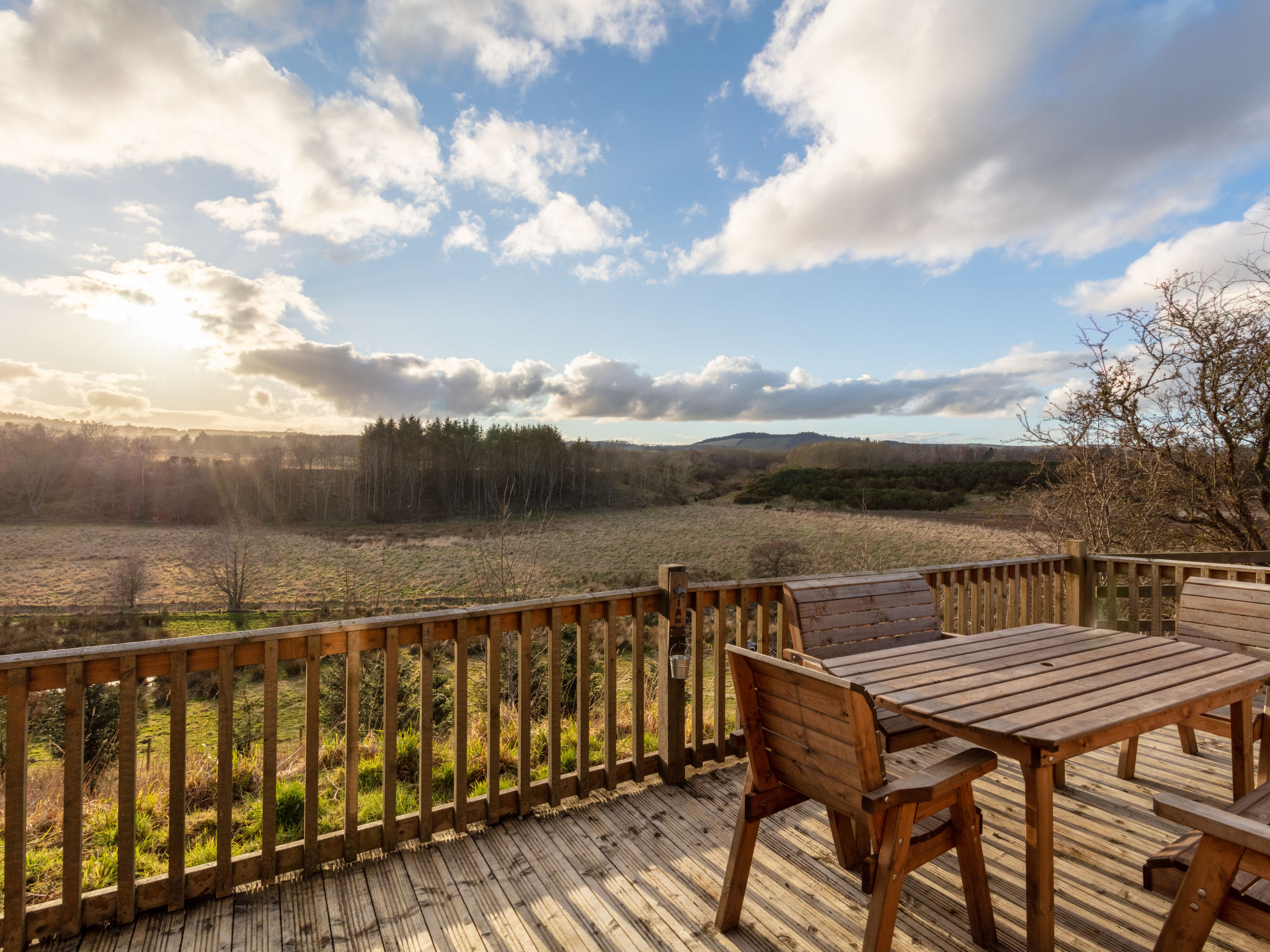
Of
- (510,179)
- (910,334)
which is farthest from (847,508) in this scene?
(510,179)

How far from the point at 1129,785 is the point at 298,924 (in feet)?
12.3

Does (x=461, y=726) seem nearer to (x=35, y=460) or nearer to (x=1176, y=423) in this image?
(x=1176, y=423)

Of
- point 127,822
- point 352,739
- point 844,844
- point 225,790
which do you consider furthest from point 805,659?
point 127,822

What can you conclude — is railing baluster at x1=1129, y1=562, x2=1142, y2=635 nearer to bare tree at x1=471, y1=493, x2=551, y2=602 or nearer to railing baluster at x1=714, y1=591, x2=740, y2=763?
railing baluster at x1=714, y1=591, x2=740, y2=763

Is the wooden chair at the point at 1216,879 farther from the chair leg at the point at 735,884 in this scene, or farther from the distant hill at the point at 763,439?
the distant hill at the point at 763,439

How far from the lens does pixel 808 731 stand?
5.08 feet

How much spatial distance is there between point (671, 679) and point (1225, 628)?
8.72ft

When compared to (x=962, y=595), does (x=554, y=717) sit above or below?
below

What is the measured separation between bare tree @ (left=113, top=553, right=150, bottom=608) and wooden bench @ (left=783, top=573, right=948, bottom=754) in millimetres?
22233

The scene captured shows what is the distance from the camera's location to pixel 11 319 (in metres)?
6.24

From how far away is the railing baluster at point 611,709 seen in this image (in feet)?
8.85

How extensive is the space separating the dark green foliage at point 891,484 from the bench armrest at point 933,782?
72.4ft

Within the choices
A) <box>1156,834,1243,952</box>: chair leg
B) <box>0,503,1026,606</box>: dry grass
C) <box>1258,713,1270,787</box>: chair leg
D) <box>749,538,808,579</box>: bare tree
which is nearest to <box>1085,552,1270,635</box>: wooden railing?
<box>1258,713,1270,787</box>: chair leg

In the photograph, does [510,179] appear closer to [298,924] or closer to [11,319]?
[11,319]
